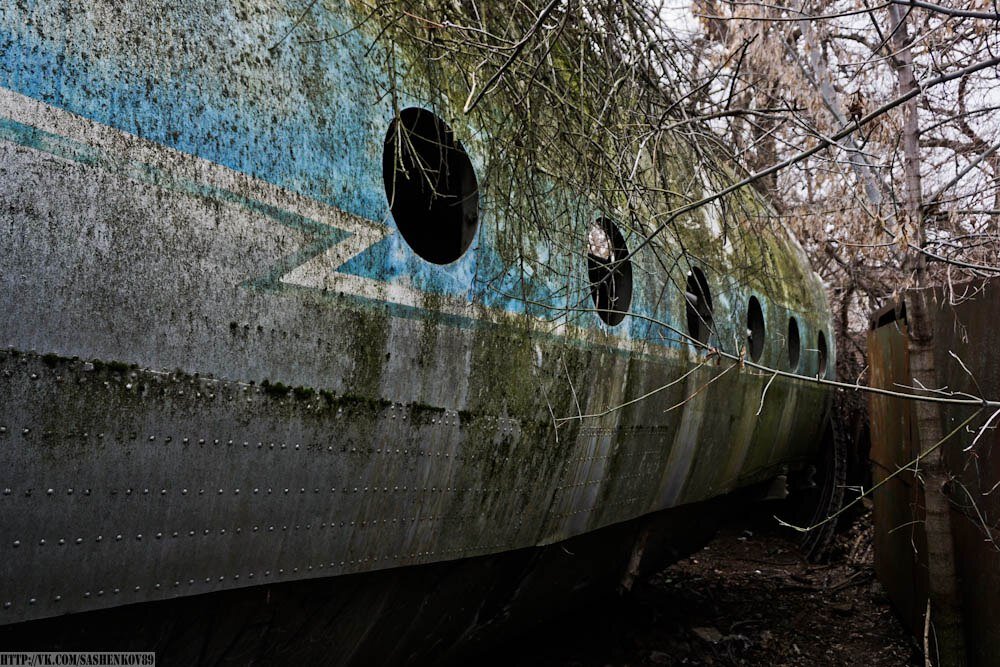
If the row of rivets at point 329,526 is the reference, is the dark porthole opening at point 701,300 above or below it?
above

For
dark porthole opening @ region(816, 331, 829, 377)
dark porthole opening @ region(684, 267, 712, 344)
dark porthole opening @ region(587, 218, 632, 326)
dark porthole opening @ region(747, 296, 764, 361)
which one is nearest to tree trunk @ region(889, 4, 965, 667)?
dark porthole opening @ region(684, 267, 712, 344)

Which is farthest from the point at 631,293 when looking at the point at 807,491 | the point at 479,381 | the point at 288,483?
the point at 807,491

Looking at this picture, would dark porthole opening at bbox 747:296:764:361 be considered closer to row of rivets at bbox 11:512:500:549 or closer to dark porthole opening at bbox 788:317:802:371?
dark porthole opening at bbox 788:317:802:371

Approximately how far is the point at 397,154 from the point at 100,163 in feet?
4.11

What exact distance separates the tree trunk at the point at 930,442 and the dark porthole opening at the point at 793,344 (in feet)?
12.1

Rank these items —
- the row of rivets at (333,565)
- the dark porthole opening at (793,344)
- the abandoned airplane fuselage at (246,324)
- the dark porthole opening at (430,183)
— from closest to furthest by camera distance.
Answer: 1. the abandoned airplane fuselage at (246,324)
2. the row of rivets at (333,565)
3. the dark porthole opening at (430,183)
4. the dark porthole opening at (793,344)

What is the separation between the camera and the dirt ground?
7191mm

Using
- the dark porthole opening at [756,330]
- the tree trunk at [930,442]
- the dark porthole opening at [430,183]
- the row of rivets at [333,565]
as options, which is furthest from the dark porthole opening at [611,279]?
the dark porthole opening at [756,330]

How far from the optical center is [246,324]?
8.73 feet

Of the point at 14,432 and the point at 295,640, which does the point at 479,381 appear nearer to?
the point at 295,640

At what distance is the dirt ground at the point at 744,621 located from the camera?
7.19m

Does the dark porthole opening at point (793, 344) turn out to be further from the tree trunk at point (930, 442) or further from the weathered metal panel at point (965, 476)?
the tree trunk at point (930, 442)

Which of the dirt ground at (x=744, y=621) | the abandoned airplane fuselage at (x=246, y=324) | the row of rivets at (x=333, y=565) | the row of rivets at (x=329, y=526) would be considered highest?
the abandoned airplane fuselage at (x=246, y=324)

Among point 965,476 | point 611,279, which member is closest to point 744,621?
point 965,476
